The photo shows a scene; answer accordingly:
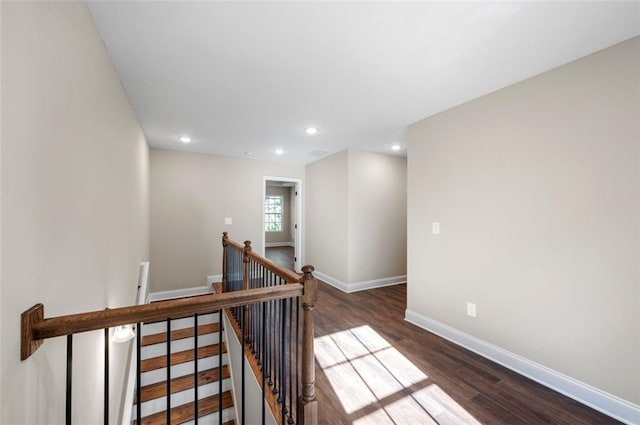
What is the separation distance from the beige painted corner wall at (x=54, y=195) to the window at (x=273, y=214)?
7748mm

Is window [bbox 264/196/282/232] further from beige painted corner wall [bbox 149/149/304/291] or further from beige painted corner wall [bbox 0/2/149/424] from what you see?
beige painted corner wall [bbox 0/2/149/424]

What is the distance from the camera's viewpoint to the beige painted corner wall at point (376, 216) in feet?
14.1

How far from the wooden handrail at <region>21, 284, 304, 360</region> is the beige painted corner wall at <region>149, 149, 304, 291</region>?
378cm

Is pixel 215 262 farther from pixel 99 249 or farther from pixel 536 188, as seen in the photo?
pixel 536 188

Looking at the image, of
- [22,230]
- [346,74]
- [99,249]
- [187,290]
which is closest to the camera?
[22,230]

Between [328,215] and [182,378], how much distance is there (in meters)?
3.20

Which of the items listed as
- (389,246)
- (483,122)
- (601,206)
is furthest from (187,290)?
(601,206)

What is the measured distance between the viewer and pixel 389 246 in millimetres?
4699

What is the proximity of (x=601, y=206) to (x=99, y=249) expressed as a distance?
3.30 metres

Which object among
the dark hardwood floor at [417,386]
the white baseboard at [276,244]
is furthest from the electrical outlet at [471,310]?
the white baseboard at [276,244]

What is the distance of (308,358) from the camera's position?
1393mm

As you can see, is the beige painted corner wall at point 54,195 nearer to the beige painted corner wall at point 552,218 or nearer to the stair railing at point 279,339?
the stair railing at point 279,339

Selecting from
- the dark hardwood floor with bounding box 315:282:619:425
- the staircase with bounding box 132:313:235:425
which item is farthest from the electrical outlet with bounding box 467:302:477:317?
the staircase with bounding box 132:313:235:425

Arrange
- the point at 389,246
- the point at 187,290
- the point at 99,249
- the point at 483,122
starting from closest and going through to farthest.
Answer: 1. the point at 99,249
2. the point at 483,122
3. the point at 187,290
4. the point at 389,246
